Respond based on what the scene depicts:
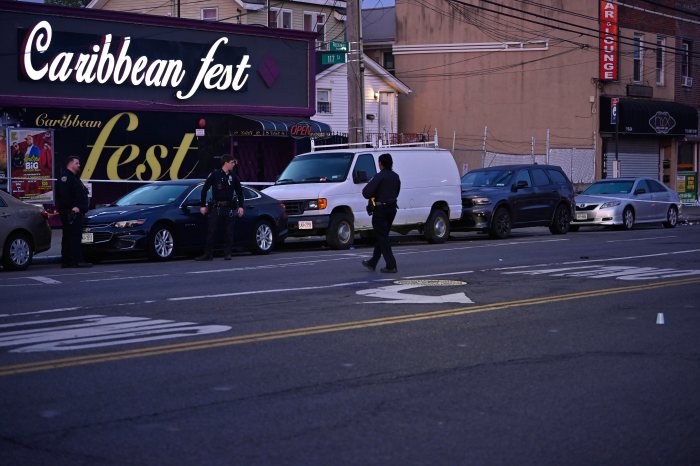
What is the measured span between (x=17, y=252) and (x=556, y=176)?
602 inches

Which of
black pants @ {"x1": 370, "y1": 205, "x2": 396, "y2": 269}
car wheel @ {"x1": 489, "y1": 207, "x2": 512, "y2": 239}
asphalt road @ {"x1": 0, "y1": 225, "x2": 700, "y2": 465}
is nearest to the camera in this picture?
asphalt road @ {"x1": 0, "y1": 225, "x2": 700, "y2": 465}

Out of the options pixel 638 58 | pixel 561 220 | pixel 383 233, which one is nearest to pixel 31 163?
pixel 561 220

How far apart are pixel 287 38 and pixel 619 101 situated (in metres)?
16.1

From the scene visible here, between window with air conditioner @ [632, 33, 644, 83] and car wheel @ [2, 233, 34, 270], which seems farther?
window with air conditioner @ [632, 33, 644, 83]

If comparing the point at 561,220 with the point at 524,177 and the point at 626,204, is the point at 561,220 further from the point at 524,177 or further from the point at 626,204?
the point at 626,204

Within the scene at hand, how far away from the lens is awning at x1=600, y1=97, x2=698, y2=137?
4494 centimetres

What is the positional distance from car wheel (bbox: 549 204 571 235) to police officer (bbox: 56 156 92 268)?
1365cm

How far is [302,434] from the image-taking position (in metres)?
6.45

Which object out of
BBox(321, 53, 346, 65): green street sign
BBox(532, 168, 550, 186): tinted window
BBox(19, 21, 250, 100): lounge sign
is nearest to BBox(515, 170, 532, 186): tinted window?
BBox(532, 168, 550, 186): tinted window

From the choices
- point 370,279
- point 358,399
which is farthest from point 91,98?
point 358,399

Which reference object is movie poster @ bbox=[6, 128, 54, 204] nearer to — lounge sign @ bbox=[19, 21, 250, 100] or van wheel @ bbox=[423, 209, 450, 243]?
lounge sign @ bbox=[19, 21, 250, 100]

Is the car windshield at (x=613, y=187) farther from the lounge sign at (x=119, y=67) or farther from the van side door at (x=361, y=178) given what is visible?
the lounge sign at (x=119, y=67)

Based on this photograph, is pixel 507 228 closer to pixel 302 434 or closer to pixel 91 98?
pixel 91 98

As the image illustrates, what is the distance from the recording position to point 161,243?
20016 millimetres
